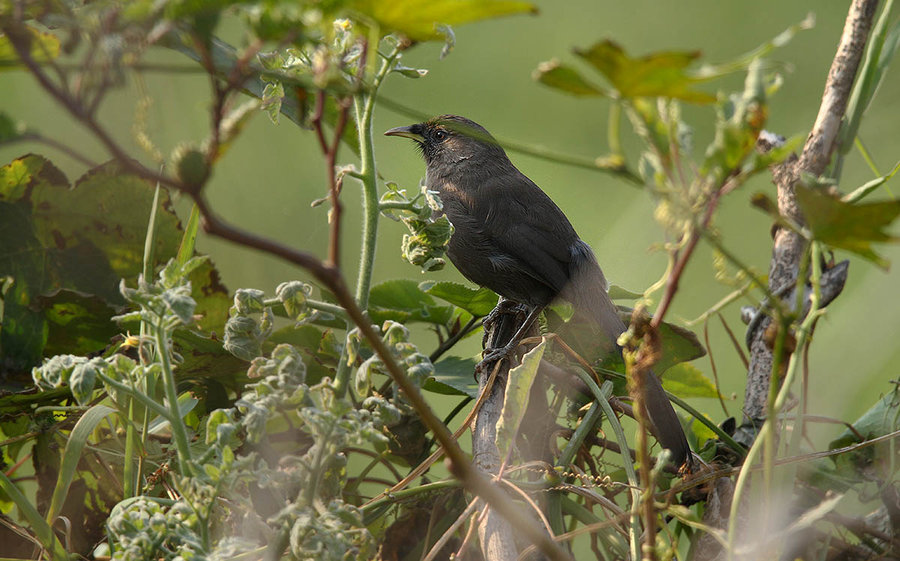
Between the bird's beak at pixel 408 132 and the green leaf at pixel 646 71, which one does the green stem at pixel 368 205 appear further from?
the bird's beak at pixel 408 132

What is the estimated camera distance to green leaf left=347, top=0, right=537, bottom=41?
18.5 inches

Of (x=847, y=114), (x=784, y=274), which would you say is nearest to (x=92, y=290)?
(x=784, y=274)

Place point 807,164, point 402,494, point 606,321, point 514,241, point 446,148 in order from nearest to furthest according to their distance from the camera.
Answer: point 402,494 < point 807,164 < point 606,321 < point 514,241 < point 446,148

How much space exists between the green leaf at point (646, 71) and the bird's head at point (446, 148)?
241 centimetres

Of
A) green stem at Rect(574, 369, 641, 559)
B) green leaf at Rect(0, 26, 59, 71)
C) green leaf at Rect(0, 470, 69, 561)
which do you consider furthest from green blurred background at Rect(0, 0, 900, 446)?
green leaf at Rect(0, 26, 59, 71)

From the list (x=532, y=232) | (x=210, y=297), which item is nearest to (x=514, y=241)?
(x=532, y=232)

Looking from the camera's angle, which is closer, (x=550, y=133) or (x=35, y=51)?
(x=35, y=51)

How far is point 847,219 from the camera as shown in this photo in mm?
523

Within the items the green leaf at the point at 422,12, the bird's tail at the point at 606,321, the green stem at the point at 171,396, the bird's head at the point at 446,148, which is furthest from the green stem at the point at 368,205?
the bird's head at the point at 446,148

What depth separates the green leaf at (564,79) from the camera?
1.58 feet

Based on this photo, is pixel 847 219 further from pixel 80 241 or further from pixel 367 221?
pixel 80 241

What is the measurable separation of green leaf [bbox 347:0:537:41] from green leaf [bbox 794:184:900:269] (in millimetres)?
223

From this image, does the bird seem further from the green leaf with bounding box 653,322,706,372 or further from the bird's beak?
the green leaf with bounding box 653,322,706,372

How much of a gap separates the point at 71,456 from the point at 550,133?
6.37ft
